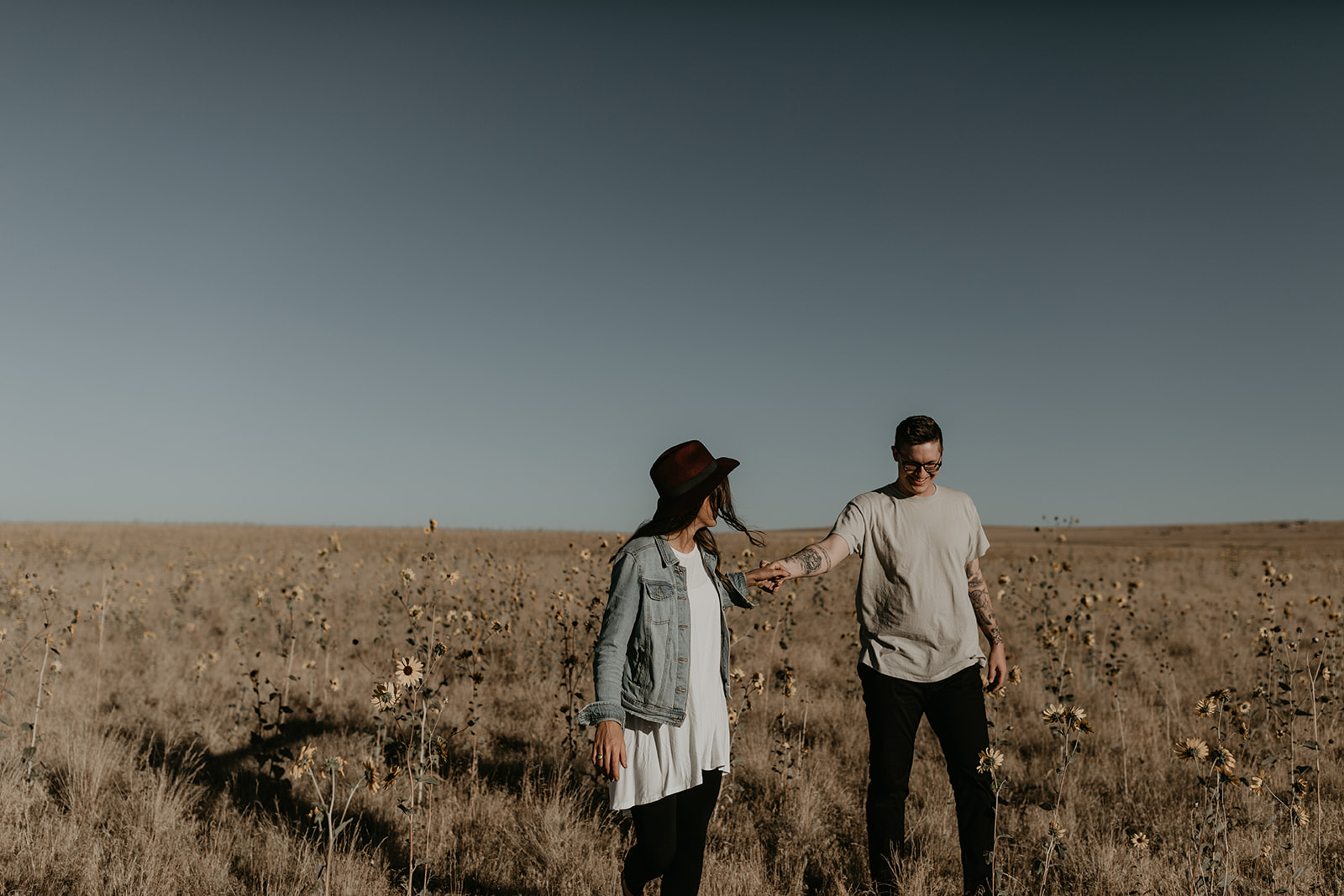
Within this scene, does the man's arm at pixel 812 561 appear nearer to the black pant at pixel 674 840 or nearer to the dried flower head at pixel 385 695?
the black pant at pixel 674 840

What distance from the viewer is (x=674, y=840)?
2.41 metres

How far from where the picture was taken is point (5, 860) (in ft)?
11.1

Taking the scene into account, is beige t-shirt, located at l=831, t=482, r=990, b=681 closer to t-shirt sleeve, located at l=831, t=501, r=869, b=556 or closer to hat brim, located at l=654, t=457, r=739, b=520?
t-shirt sleeve, located at l=831, t=501, r=869, b=556

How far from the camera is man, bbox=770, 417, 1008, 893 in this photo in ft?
10.2

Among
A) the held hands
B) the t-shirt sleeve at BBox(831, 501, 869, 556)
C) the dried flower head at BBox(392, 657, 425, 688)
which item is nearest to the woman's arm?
the held hands

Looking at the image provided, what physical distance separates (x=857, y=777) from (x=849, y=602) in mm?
7085

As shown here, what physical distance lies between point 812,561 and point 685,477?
0.91m

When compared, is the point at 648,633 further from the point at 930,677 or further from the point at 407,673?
the point at 930,677

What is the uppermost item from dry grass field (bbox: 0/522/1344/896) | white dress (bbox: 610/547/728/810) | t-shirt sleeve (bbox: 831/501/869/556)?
t-shirt sleeve (bbox: 831/501/869/556)

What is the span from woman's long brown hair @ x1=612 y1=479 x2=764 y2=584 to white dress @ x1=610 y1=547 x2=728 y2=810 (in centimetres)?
8

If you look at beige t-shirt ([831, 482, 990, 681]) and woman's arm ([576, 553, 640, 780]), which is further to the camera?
beige t-shirt ([831, 482, 990, 681])

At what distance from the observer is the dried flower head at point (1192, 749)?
110 inches

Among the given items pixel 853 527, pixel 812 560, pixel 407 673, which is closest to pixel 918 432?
pixel 853 527

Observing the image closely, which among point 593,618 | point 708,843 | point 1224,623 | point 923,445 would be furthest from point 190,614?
point 1224,623
